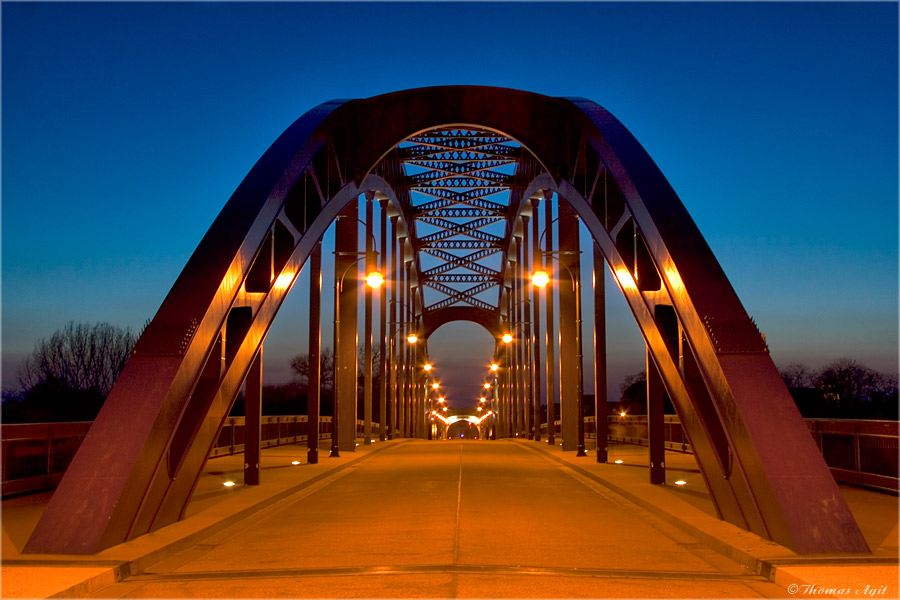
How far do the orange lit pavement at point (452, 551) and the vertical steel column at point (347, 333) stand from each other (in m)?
11.1

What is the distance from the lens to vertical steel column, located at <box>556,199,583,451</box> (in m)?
26.1

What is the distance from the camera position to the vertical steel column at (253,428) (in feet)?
47.8

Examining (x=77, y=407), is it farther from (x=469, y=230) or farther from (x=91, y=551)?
(x=469, y=230)

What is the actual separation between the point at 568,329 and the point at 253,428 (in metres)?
14.5

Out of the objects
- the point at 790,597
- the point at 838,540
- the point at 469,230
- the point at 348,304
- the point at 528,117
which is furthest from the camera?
the point at 469,230

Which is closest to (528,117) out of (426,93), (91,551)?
(426,93)

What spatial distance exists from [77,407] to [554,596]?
1015 inches

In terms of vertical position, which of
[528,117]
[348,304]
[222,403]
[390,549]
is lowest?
[390,549]

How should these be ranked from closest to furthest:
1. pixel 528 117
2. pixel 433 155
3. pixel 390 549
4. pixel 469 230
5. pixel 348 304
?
1. pixel 390 549
2. pixel 528 117
3. pixel 348 304
4. pixel 433 155
5. pixel 469 230

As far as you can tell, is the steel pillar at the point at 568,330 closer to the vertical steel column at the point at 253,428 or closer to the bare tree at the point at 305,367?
the vertical steel column at the point at 253,428

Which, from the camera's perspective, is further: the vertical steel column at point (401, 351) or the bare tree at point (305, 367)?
the bare tree at point (305, 367)

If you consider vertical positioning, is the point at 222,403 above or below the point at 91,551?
above

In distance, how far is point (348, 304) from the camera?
2745 cm

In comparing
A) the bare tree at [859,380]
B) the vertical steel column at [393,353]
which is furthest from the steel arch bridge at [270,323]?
the bare tree at [859,380]
